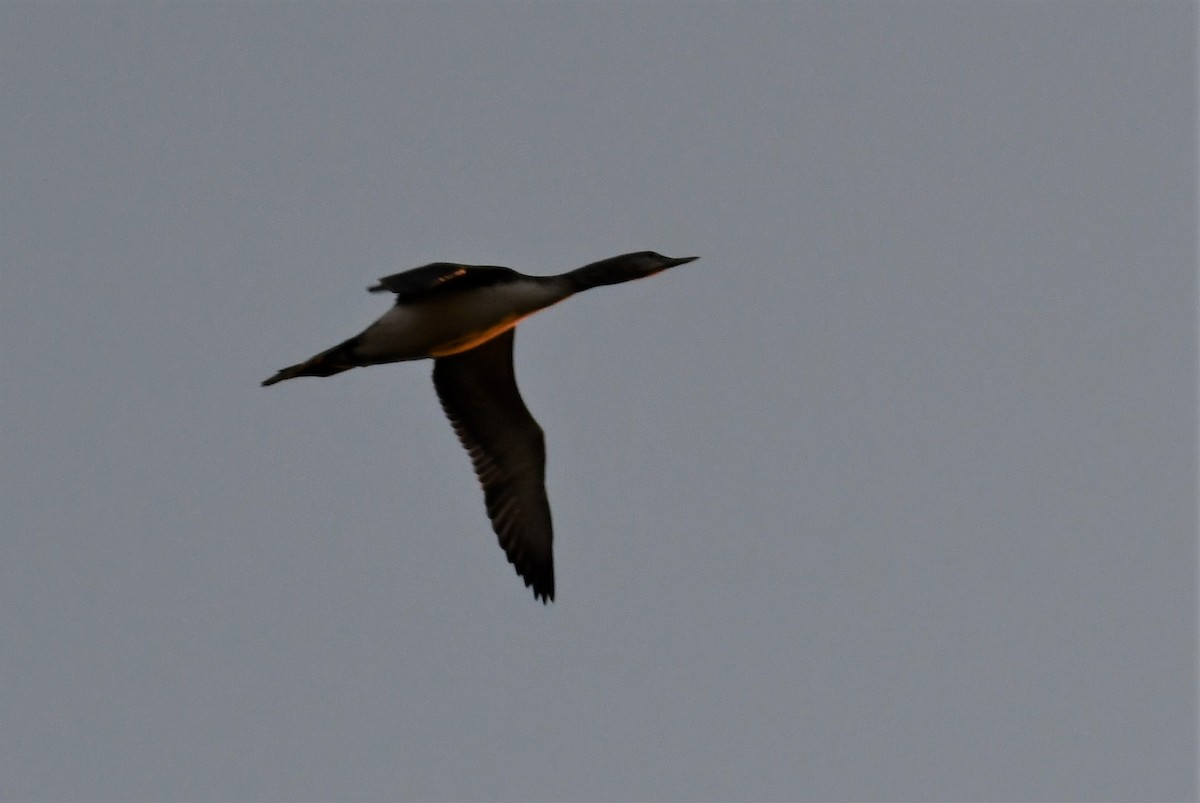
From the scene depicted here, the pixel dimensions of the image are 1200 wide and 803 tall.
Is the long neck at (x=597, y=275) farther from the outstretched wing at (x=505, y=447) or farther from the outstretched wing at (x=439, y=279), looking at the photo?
the outstretched wing at (x=505, y=447)

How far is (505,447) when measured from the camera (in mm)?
14547

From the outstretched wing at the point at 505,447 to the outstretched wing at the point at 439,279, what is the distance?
1719 mm

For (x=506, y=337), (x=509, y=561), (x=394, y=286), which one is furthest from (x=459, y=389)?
(x=394, y=286)

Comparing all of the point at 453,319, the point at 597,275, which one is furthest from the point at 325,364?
the point at 597,275

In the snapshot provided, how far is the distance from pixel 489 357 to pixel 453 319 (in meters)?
1.73

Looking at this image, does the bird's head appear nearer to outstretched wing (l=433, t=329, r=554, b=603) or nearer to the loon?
the loon

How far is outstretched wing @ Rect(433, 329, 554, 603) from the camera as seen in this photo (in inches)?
561

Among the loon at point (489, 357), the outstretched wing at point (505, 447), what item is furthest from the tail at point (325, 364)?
the outstretched wing at point (505, 447)

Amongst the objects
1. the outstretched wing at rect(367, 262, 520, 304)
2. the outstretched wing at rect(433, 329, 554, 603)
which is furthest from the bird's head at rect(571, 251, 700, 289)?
the outstretched wing at rect(433, 329, 554, 603)

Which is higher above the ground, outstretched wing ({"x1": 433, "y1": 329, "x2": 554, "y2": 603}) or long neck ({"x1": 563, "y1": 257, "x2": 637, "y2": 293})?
long neck ({"x1": 563, "y1": 257, "x2": 637, "y2": 293})

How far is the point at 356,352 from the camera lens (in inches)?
492

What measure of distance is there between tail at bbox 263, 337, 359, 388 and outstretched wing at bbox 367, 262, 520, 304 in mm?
542

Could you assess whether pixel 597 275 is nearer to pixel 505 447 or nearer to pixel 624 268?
pixel 624 268

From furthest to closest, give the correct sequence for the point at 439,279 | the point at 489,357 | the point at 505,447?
the point at 505,447 → the point at 489,357 → the point at 439,279
